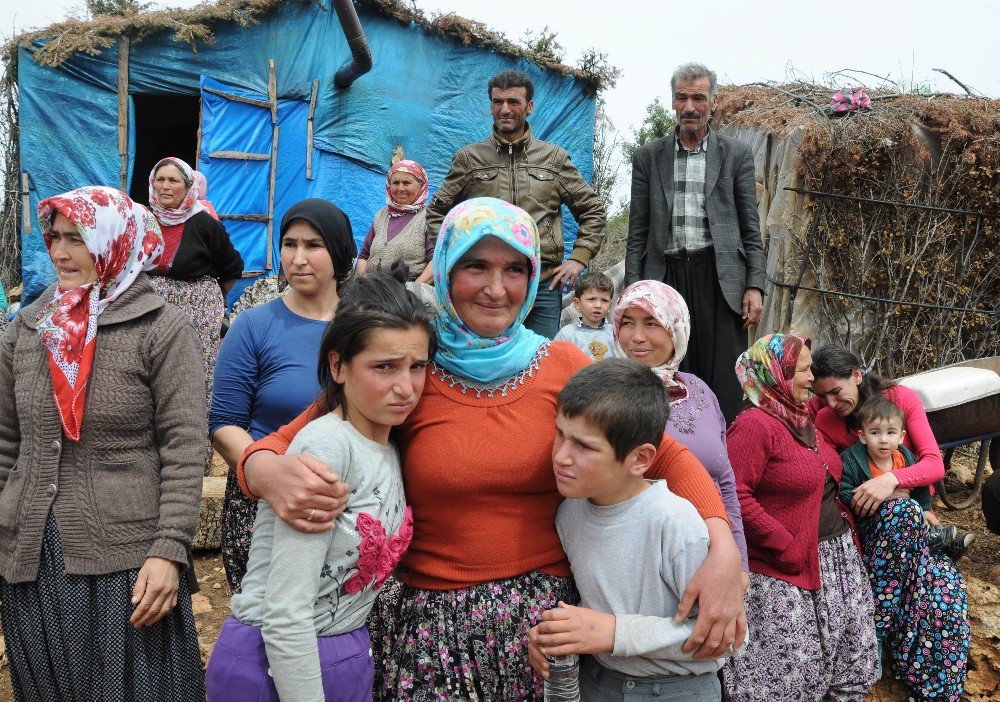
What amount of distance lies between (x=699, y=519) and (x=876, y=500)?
2192 mm

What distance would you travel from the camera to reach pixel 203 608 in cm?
374

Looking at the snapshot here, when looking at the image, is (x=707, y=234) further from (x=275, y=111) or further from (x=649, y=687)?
(x=275, y=111)

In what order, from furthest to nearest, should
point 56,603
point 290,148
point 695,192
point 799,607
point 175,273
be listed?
point 290,148
point 175,273
point 695,192
point 799,607
point 56,603

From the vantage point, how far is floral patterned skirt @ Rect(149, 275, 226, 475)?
4.44 m

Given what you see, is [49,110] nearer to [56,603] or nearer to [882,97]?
[56,603]

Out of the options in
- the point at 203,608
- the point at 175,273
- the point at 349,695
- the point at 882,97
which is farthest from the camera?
the point at 882,97

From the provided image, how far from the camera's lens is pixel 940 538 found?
133 inches

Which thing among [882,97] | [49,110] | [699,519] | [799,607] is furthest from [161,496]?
[49,110]

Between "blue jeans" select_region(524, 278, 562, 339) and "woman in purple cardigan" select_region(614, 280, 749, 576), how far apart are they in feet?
4.87

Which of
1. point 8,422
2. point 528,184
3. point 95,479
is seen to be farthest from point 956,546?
point 8,422

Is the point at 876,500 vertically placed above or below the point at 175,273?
below

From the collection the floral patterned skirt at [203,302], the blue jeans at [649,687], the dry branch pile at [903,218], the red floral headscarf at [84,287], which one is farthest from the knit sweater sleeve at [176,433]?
the dry branch pile at [903,218]

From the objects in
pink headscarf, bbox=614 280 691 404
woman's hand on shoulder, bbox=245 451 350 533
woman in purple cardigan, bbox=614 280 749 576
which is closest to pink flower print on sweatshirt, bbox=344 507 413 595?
woman's hand on shoulder, bbox=245 451 350 533

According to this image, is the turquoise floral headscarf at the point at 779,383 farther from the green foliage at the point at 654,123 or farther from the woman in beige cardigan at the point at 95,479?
the green foliage at the point at 654,123
